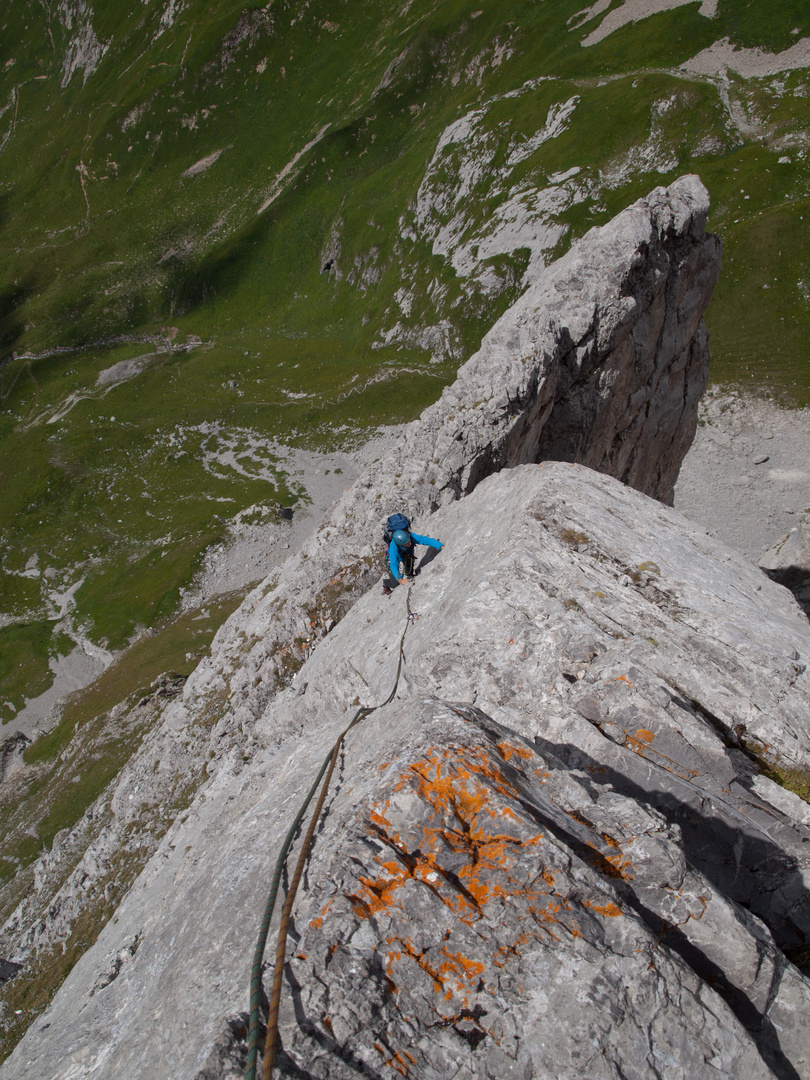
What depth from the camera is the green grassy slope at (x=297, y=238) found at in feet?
220

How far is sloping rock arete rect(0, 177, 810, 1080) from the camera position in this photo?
6.22 meters

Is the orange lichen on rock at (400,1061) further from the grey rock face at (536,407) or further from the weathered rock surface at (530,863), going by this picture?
the grey rock face at (536,407)

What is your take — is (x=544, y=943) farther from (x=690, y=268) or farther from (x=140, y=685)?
(x=140, y=685)

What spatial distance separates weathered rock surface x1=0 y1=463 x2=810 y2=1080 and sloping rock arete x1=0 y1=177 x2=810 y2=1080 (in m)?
0.03

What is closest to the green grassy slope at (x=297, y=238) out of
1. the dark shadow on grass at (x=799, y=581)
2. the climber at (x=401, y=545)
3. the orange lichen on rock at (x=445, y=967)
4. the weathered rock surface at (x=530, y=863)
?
the dark shadow on grass at (x=799, y=581)

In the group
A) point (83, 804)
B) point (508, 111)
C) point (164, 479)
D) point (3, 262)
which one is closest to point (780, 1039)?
point (83, 804)

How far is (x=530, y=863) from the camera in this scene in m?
6.94

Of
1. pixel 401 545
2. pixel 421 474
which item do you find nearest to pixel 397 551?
pixel 401 545

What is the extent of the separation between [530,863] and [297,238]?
493 ft

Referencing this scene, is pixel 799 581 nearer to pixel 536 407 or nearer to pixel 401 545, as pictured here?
pixel 536 407

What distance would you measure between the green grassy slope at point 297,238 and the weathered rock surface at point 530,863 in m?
50.8

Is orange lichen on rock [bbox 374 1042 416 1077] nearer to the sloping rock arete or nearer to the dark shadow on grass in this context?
the sloping rock arete

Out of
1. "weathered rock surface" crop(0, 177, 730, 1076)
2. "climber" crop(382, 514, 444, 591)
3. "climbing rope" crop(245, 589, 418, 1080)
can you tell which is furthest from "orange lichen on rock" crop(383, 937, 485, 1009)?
"weathered rock surface" crop(0, 177, 730, 1076)

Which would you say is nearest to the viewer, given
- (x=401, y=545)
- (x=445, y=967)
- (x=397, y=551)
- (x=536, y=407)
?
(x=445, y=967)
